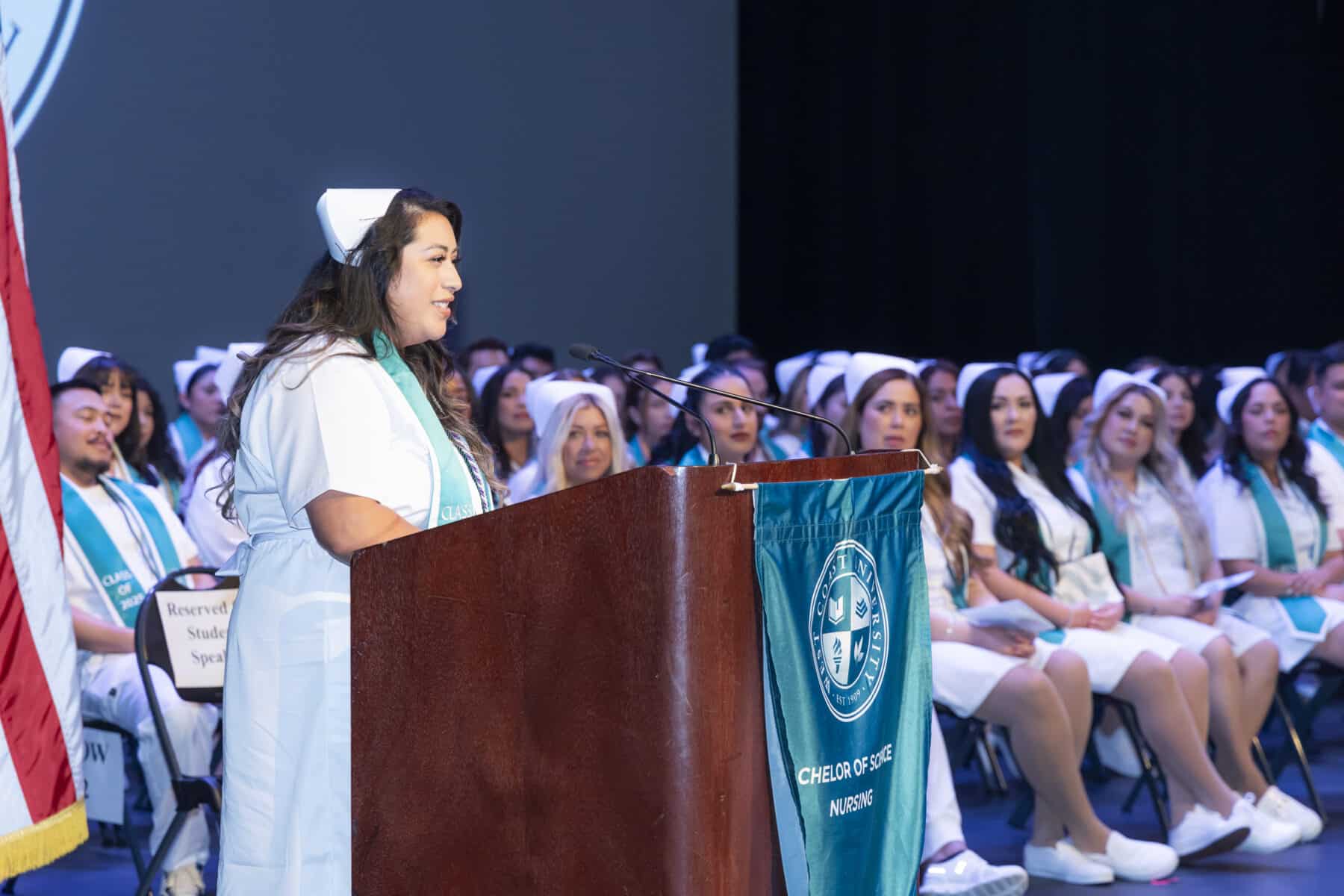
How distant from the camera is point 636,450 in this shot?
716 centimetres

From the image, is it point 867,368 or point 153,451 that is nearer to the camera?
point 867,368

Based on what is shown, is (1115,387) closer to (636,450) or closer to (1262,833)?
(1262,833)

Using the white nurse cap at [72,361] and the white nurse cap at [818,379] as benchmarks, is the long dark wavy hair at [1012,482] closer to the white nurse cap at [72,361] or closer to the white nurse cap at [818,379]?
the white nurse cap at [818,379]

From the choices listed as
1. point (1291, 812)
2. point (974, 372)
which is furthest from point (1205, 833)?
point (974, 372)

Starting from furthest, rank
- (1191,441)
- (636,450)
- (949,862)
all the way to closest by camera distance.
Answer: (636,450) → (1191,441) → (949,862)

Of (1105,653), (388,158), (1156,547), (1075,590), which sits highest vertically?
(388,158)

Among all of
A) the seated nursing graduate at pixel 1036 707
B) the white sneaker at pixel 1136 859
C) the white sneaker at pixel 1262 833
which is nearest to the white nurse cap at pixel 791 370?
the seated nursing graduate at pixel 1036 707

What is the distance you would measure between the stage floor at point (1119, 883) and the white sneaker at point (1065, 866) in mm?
29

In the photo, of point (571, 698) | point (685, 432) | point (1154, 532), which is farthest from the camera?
point (685, 432)

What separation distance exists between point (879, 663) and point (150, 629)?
2.41 meters

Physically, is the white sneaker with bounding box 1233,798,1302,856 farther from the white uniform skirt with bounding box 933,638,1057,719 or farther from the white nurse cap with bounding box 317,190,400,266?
the white nurse cap with bounding box 317,190,400,266

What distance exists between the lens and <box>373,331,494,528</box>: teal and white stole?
237cm

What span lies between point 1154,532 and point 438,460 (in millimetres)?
4044

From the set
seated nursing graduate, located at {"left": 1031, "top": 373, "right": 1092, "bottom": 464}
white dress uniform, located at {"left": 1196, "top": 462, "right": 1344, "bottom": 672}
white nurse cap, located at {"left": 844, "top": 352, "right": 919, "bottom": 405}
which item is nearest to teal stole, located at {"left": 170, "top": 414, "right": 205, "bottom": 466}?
white nurse cap, located at {"left": 844, "top": 352, "right": 919, "bottom": 405}
